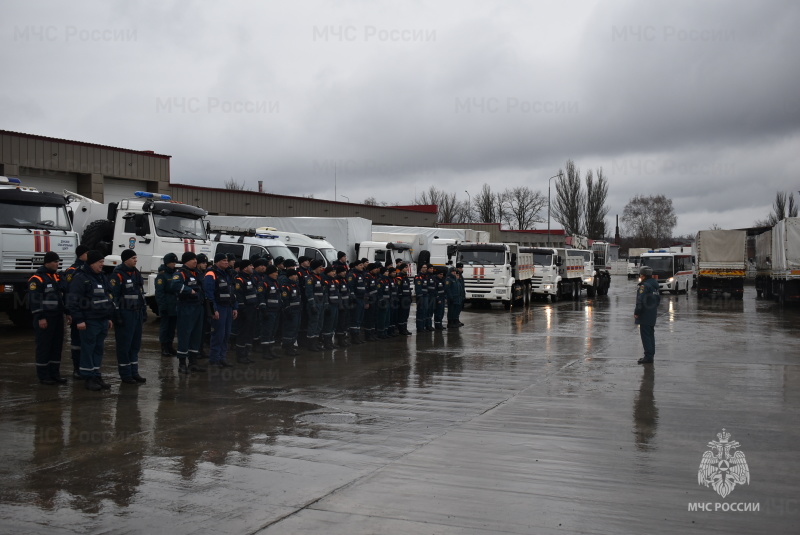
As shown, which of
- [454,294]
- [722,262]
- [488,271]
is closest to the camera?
[454,294]

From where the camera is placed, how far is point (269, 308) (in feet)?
43.2

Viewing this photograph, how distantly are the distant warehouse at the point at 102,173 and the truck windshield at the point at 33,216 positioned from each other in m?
12.2

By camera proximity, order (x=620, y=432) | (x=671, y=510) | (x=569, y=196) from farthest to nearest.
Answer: (x=569, y=196), (x=620, y=432), (x=671, y=510)

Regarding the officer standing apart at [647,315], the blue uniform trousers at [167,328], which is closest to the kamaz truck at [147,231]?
the blue uniform trousers at [167,328]

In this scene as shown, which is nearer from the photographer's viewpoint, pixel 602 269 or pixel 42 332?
pixel 42 332

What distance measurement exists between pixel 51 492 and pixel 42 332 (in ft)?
16.8

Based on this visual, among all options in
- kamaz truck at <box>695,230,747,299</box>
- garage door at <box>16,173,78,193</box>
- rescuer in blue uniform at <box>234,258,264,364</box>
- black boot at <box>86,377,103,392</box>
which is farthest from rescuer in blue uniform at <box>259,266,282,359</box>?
kamaz truck at <box>695,230,747,299</box>

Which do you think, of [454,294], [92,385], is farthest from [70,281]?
[454,294]

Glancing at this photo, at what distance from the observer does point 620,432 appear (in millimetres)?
7832

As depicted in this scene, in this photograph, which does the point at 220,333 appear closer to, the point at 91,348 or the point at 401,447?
the point at 91,348

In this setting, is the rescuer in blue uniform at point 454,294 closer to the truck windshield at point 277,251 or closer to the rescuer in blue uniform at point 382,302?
the rescuer in blue uniform at point 382,302

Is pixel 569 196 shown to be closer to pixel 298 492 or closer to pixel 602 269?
pixel 602 269

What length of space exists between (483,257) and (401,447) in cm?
2100

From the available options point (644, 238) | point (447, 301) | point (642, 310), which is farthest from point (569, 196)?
point (642, 310)
